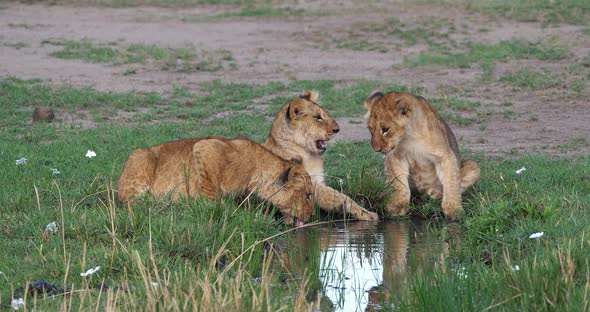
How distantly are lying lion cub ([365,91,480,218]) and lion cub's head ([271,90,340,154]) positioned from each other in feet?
1.05

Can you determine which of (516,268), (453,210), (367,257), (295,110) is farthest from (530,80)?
(516,268)

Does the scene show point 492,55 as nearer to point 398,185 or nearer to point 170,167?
point 398,185

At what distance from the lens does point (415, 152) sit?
7.89 metres

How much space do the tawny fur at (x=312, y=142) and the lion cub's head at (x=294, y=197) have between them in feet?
1.01

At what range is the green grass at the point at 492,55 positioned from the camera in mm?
14266

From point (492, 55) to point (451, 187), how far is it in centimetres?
720

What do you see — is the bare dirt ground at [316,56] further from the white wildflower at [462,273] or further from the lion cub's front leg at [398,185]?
the white wildflower at [462,273]

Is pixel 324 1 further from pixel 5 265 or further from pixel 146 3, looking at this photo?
pixel 5 265

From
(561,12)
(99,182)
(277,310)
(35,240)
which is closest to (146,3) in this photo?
(561,12)

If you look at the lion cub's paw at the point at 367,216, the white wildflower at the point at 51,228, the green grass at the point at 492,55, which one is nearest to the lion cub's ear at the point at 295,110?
the lion cub's paw at the point at 367,216

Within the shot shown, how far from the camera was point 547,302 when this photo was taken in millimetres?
4930

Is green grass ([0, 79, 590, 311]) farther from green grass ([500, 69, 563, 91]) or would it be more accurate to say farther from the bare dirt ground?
green grass ([500, 69, 563, 91])

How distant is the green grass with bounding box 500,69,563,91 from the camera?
12750 millimetres

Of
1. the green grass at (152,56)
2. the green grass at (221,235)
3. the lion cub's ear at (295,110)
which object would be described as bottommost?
the green grass at (221,235)
